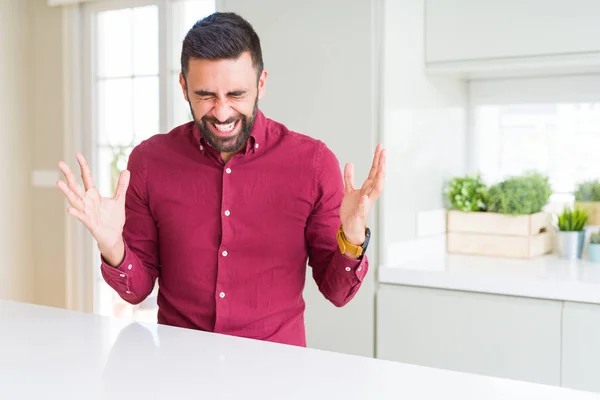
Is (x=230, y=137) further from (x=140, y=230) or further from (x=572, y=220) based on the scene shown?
(x=572, y=220)

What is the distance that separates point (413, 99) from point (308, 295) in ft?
2.84

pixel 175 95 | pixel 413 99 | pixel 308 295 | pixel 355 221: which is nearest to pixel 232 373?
pixel 355 221

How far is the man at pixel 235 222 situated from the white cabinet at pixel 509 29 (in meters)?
1.15

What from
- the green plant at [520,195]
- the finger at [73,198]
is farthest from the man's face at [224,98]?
the green plant at [520,195]

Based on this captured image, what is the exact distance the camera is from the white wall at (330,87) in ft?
8.82

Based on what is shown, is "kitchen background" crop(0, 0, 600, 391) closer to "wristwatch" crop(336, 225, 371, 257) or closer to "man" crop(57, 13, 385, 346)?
"man" crop(57, 13, 385, 346)

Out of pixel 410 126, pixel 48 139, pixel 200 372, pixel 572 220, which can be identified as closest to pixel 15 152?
pixel 48 139

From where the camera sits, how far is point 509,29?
2.69m

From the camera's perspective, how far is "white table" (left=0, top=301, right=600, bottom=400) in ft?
3.83

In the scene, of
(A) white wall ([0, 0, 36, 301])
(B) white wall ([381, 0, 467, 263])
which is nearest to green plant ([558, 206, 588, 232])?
(B) white wall ([381, 0, 467, 263])

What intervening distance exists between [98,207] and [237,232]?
13.9 inches

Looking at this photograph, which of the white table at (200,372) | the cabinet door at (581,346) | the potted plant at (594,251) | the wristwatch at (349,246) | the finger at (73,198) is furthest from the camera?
the potted plant at (594,251)

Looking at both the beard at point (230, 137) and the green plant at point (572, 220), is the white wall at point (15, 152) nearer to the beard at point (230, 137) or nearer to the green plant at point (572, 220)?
the beard at point (230, 137)

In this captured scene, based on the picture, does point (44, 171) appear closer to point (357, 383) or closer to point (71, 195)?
point (71, 195)
